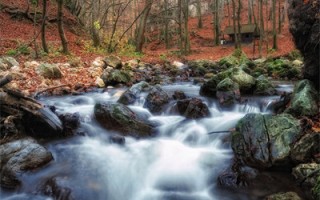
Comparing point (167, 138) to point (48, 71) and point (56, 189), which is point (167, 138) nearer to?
point (56, 189)

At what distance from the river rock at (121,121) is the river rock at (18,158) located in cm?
177

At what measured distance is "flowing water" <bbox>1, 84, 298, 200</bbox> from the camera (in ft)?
18.4

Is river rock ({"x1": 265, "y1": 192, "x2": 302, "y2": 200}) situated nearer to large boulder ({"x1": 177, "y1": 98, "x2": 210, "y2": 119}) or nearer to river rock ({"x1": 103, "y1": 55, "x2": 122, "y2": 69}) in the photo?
large boulder ({"x1": 177, "y1": 98, "x2": 210, "y2": 119})

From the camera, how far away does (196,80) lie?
44.3ft

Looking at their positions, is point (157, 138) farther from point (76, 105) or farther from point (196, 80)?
point (196, 80)

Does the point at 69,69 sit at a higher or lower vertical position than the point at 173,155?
higher

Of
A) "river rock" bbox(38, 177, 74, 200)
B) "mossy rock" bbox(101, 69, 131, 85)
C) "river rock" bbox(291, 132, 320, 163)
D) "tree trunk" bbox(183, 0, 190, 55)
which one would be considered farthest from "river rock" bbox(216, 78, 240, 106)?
"tree trunk" bbox(183, 0, 190, 55)

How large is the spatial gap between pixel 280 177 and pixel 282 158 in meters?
0.28

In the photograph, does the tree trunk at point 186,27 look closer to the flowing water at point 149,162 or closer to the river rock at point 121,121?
the flowing water at point 149,162

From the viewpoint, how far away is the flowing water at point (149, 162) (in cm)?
560

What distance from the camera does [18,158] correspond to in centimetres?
584

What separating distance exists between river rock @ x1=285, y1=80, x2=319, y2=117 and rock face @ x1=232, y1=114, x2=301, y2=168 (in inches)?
A: 27.1

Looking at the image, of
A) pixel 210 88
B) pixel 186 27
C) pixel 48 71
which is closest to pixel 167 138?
pixel 210 88

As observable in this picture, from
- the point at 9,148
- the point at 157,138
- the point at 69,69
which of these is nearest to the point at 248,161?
the point at 157,138
